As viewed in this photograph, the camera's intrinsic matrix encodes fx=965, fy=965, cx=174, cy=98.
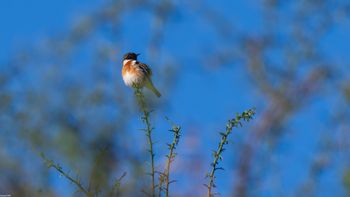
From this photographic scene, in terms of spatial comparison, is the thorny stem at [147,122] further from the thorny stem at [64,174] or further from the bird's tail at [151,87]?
the bird's tail at [151,87]

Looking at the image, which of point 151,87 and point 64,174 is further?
point 151,87

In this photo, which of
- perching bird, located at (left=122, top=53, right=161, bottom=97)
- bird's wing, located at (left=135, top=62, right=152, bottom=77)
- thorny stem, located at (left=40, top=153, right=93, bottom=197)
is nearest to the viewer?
thorny stem, located at (left=40, top=153, right=93, bottom=197)

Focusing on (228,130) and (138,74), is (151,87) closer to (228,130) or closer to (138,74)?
(138,74)

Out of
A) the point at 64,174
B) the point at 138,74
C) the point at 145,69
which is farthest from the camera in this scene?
the point at 145,69

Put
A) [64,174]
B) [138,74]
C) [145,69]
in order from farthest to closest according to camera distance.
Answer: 1. [145,69]
2. [138,74]
3. [64,174]

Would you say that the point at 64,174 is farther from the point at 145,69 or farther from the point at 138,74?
the point at 145,69

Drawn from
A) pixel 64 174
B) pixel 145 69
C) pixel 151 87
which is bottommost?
pixel 64 174

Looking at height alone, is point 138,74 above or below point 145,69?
below

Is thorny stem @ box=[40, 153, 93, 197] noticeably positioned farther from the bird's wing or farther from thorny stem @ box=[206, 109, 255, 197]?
the bird's wing

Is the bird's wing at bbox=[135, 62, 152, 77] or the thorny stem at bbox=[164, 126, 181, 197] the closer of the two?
the thorny stem at bbox=[164, 126, 181, 197]

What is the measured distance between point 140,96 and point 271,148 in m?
13.1

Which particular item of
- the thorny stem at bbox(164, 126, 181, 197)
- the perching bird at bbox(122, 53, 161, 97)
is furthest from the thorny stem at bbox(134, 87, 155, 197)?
the perching bird at bbox(122, 53, 161, 97)

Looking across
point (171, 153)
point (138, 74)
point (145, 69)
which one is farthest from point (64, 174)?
point (145, 69)

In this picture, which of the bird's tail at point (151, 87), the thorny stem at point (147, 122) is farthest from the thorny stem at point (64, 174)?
the bird's tail at point (151, 87)
